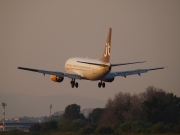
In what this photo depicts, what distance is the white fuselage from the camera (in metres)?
125

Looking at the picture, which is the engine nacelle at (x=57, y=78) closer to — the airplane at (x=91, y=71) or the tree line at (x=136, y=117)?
the airplane at (x=91, y=71)

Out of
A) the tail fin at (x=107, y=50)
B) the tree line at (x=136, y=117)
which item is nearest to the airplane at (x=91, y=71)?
the tail fin at (x=107, y=50)

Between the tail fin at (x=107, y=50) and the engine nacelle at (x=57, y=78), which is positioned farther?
the engine nacelle at (x=57, y=78)

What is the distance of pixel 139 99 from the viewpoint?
15812 cm

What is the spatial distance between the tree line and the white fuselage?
35.9 feet

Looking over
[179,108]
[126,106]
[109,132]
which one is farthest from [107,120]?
[109,132]

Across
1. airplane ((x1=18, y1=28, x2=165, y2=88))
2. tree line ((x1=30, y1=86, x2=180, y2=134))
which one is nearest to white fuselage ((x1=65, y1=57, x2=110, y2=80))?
airplane ((x1=18, y1=28, x2=165, y2=88))

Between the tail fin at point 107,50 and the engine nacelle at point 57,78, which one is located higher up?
the tail fin at point 107,50

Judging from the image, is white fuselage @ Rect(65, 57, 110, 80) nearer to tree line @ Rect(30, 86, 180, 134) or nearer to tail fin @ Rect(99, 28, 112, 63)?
tail fin @ Rect(99, 28, 112, 63)

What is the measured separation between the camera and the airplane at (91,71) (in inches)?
4929

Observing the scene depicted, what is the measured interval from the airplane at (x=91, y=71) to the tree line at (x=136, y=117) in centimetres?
994

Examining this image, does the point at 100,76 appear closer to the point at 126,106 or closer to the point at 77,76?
the point at 77,76

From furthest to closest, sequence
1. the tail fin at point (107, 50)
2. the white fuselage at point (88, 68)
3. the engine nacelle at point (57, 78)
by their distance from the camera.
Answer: the engine nacelle at point (57, 78)
the tail fin at point (107, 50)
the white fuselage at point (88, 68)

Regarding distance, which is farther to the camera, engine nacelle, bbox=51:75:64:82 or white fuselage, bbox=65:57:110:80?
engine nacelle, bbox=51:75:64:82
